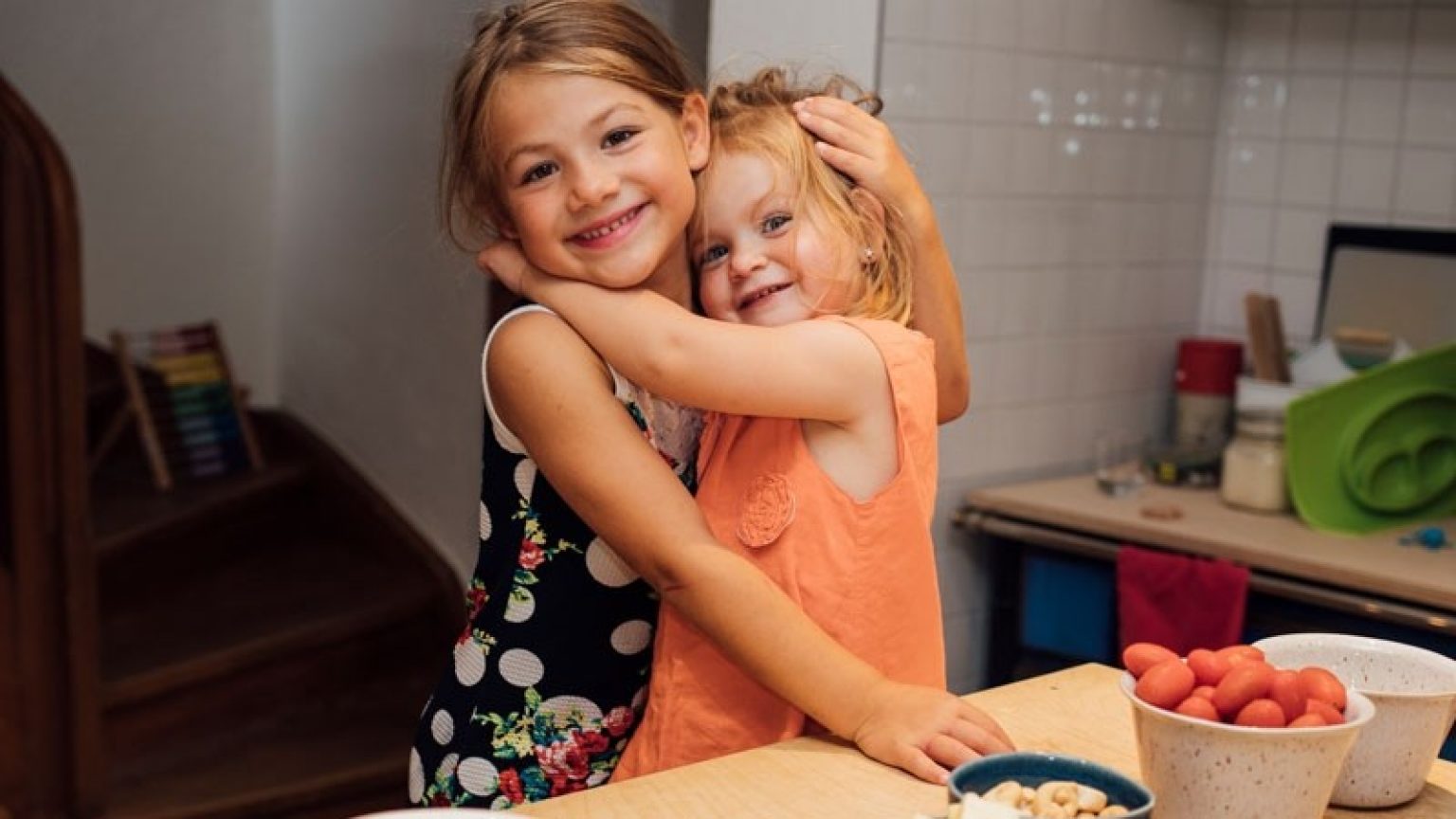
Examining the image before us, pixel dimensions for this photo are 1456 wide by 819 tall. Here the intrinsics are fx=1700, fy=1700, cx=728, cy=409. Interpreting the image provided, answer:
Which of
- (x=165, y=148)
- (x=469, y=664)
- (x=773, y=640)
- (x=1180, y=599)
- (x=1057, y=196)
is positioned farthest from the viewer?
(x=165, y=148)

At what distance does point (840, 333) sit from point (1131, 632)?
4.77ft

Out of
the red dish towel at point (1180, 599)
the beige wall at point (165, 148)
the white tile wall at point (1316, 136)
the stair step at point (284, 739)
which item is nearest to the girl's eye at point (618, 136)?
the red dish towel at point (1180, 599)

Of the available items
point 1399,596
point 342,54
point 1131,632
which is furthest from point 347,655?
point 1399,596

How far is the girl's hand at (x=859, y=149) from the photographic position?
1.60m

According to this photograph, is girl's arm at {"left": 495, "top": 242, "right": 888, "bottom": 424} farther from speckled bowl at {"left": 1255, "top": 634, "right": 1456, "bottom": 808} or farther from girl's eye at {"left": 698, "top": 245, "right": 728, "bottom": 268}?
speckled bowl at {"left": 1255, "top": 634, "right": 1456, "bottom": 808}

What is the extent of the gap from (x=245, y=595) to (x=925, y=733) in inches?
119

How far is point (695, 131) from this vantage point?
5.23 feet

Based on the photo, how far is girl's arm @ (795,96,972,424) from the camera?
1.61 m

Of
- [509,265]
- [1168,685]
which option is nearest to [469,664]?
[509,265]

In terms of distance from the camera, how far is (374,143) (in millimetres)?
4094

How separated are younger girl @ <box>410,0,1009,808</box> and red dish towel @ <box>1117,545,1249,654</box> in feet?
3.82

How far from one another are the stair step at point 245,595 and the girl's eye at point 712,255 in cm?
233

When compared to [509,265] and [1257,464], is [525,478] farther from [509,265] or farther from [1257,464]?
Result: [1257,464]

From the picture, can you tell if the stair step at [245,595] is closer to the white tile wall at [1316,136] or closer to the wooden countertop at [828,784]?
the white tile wall at [1316,136]
